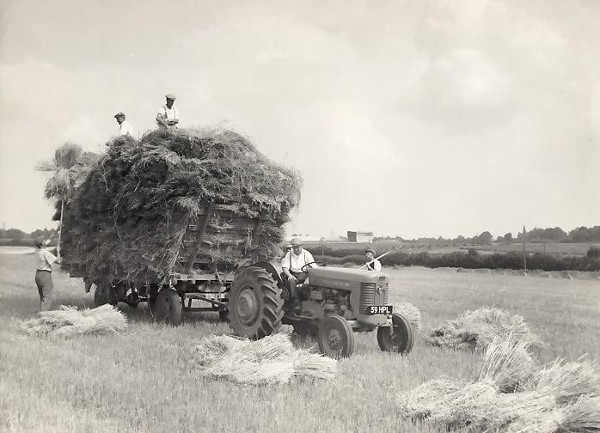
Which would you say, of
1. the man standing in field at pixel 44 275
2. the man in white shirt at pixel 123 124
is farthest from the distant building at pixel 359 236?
the man standing in field at pixel 44 275

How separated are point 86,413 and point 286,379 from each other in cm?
198

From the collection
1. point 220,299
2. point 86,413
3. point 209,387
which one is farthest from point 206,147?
point 86,413

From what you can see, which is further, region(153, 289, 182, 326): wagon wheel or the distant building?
the distant building

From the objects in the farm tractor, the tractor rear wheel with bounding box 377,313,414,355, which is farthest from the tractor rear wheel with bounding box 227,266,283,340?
the tractor rear wheel with bounding box 377,313,414,355

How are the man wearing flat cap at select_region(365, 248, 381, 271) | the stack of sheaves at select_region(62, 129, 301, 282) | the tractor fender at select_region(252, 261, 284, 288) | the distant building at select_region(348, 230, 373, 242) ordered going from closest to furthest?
the tractor fender at select_region(252, 261, 284, 288), the man wearing flat cap at select_region(365, 248, 381, 271), the stack of sheaves at select_region(62, 129, 301, 282), the distant building at select_region(348, 230, 373, 242)

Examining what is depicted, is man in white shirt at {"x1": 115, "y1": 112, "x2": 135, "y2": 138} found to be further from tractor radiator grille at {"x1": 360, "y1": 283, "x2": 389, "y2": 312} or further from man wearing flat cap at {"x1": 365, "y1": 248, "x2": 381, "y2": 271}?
tractor radiator grille at {"x1": 360, "y1": 283, "x2": 389, "y2": 312}

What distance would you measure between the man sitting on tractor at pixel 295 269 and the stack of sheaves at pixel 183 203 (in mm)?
1333

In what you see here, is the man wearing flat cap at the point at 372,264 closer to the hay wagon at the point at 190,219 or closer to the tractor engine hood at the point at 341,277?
the tractor engine hood at the point at 341,277

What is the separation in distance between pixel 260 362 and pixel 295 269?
2806mm

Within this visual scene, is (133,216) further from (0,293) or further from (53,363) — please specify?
(0,293)

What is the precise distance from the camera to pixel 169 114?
36.3 feet

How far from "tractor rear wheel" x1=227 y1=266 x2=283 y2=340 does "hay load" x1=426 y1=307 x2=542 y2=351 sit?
2679 millimetres

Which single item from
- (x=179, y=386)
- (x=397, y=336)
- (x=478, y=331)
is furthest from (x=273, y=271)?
(x=179, y=386)

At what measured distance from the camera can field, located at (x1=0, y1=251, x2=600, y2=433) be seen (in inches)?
186
